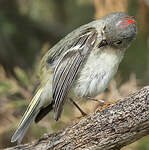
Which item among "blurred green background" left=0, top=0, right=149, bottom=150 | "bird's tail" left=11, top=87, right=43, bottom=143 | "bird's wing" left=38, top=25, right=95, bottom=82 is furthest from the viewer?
"blurred green background" left=0, top=0, right=149, bottom=150

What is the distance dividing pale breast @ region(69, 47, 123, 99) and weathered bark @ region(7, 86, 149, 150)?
18.3 inches

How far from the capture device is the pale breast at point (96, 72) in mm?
3570

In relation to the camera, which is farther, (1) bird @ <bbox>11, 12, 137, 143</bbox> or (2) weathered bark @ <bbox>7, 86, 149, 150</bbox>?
(1) bird @ <bbox>11, 12, 137, 143</bbox>

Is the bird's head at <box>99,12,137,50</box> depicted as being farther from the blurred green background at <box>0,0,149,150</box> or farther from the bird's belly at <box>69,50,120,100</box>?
the blurred green background at <box>0,0,149,150</box>

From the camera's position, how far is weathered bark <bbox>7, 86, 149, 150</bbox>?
2893 millimetres

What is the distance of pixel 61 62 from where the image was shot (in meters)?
3.71

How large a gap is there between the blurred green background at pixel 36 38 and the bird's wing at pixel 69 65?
1.29 metres

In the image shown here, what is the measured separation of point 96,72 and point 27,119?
91cm

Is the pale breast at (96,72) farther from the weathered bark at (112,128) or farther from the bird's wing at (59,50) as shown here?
the weathered bark at (112,128)

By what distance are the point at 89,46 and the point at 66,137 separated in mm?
1022

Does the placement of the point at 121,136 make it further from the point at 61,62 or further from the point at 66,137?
the point at 61,62

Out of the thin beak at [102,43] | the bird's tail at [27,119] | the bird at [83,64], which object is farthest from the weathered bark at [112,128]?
the thin beak at [102,43]

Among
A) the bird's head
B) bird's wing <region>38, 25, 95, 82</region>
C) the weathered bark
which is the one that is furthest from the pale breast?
the weathered bark

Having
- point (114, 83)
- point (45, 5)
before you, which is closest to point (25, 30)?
point (45, 5)
